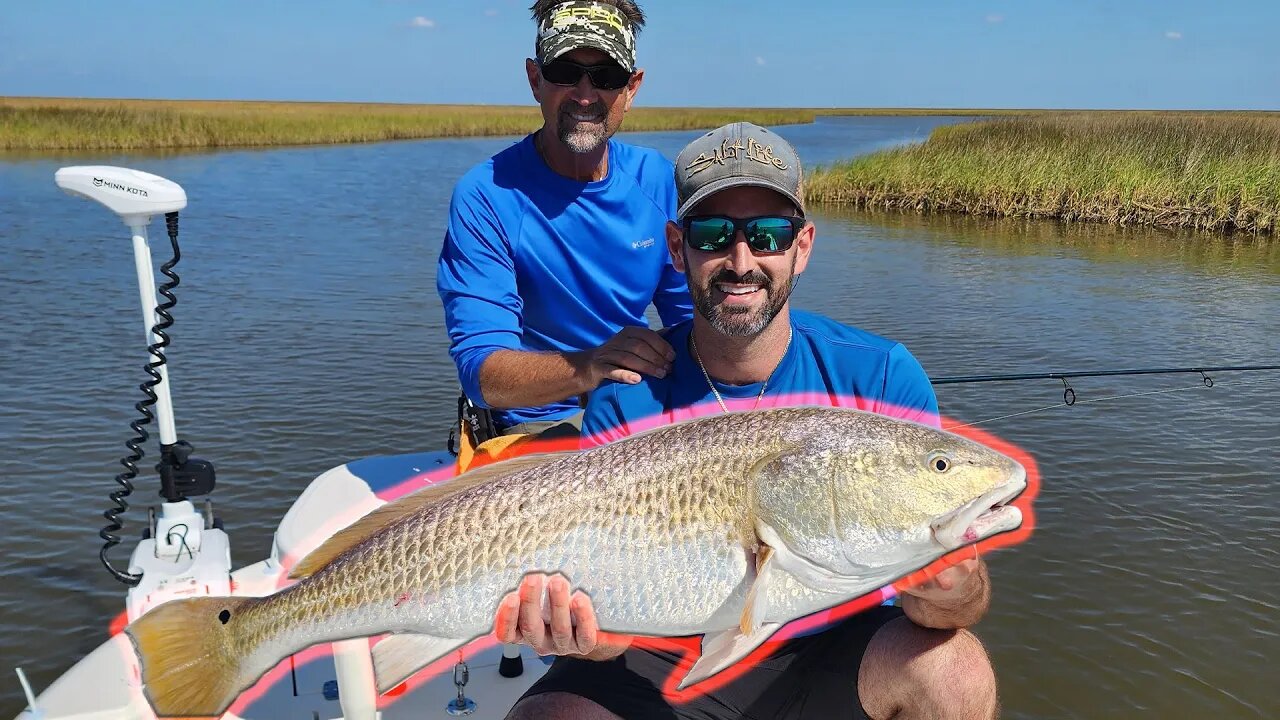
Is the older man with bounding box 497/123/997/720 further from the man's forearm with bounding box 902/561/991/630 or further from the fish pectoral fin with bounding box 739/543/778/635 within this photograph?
the fish pectoral fin with bounding box 739/543/778/635

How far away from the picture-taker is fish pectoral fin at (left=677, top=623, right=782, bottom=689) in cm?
233

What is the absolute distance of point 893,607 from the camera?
2.96 m

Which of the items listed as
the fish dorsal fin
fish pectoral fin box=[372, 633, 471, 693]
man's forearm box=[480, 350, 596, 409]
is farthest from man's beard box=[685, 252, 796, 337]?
fish pectoral fin box=[372, 633, 471, 693]

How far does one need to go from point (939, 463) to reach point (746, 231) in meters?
0.86

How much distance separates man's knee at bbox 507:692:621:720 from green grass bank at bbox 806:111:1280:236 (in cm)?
2023

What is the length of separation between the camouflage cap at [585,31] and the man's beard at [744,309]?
1.31 meters

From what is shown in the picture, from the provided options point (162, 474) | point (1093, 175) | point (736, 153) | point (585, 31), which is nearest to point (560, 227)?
point (585, 31)

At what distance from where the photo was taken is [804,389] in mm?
3027

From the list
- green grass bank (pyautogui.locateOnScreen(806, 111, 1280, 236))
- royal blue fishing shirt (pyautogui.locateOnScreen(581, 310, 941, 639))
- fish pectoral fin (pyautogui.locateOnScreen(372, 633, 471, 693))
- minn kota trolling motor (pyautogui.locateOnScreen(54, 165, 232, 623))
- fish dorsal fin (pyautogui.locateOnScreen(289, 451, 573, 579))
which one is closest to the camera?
fish pectoral fin (pyautogui.locateOnScreen(372, 633, 471, 693))

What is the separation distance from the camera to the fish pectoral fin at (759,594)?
2303mm

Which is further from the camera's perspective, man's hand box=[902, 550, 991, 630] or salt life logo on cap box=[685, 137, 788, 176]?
salt life logo on cap box=[685, 137, 788, 176]

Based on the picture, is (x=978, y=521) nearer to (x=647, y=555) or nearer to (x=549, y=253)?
(x=647, y=555)

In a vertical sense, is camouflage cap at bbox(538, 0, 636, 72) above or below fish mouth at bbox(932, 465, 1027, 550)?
above

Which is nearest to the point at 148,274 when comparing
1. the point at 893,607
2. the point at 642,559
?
the point at 642,559
